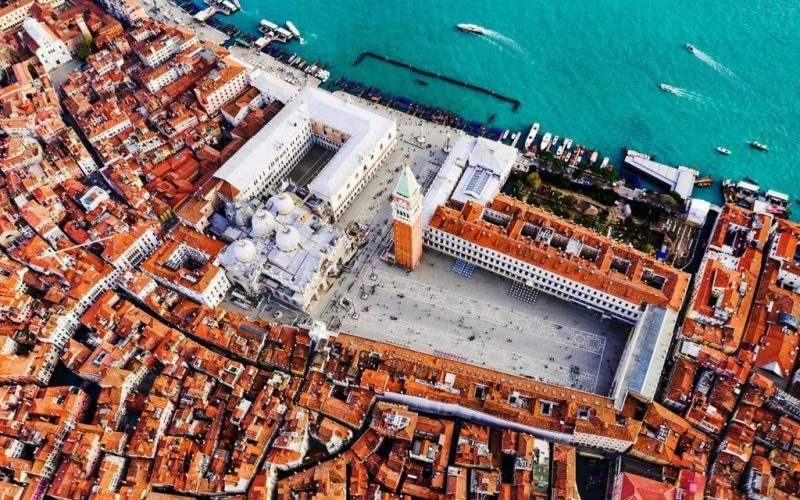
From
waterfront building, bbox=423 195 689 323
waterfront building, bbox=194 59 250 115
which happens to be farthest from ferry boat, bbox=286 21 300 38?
waterfront building, bbox=423 195 689 323

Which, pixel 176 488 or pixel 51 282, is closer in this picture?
pixel 176 488

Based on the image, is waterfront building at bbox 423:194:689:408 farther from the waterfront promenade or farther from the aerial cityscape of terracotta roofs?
the waterfront promenade

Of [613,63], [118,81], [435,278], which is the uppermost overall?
[613,63]

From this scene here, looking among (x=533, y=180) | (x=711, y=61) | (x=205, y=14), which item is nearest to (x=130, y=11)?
(x=205, y=14)

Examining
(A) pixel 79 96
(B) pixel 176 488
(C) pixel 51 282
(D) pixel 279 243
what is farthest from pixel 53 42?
(B) pixel 176 488

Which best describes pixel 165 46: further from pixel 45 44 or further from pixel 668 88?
pixel 668 88

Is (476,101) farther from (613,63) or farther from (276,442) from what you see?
(276,442)

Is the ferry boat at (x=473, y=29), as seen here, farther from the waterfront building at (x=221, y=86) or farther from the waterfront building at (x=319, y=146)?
the waterfront building at (x=221, y=86)
